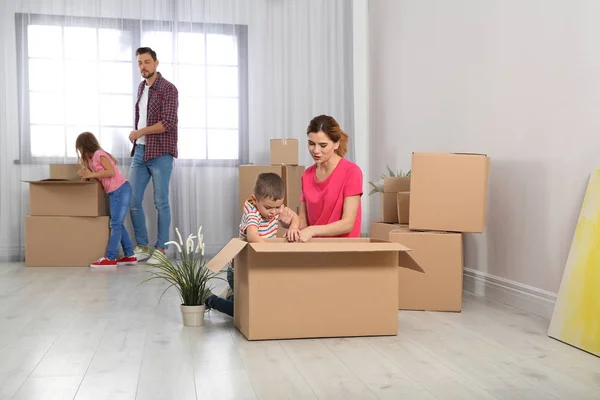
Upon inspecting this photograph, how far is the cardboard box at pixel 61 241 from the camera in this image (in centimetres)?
516

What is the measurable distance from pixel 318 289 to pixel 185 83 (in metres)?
3.50

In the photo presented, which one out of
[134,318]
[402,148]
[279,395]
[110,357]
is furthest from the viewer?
[402,148]

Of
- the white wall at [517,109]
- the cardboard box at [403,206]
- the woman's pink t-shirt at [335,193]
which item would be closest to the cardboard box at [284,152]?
the white wall at [517,109]

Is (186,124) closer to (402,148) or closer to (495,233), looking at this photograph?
(402,148)

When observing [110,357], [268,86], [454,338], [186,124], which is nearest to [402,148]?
[268,86]

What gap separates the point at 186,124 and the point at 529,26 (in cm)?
317

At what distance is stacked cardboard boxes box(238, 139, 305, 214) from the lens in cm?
540

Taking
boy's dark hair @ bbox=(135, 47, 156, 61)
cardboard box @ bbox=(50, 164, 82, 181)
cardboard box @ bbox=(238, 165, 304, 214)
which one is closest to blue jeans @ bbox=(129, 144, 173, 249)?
cardboard box @ bbox=(50, 164, 82, 181)

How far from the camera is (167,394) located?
203 cm

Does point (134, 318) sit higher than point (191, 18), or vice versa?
point (191, 18)

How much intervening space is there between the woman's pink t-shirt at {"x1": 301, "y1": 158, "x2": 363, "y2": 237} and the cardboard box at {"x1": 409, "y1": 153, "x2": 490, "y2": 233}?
0.36m

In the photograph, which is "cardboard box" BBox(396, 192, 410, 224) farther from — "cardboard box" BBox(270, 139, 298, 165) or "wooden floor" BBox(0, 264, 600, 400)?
"cardboard box" BBox(270, 139, 298, 165)

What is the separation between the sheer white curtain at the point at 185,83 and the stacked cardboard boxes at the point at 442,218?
261cm

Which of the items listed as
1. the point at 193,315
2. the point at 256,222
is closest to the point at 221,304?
the point at 193,315
